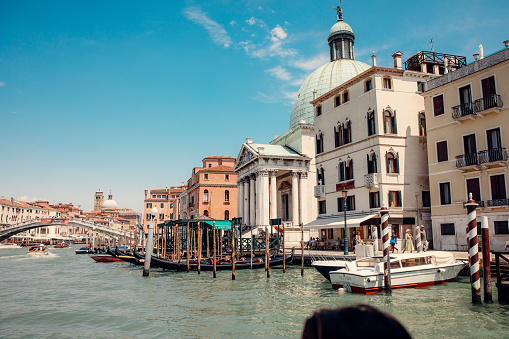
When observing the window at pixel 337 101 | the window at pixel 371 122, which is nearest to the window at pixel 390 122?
the window at pixel 371 122

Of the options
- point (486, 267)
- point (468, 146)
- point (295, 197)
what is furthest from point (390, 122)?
point (486, 267)

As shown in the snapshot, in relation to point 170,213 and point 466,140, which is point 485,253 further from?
point 170,213

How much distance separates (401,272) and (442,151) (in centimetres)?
1116

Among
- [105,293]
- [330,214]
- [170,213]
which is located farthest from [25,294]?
[170,213]

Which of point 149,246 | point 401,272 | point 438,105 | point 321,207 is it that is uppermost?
point 438,105

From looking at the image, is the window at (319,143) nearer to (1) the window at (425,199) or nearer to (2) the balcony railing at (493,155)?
(1) the window at (425,199)

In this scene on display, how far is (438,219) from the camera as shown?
22.3 metres

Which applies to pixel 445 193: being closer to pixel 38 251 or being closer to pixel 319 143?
pixel 319 143

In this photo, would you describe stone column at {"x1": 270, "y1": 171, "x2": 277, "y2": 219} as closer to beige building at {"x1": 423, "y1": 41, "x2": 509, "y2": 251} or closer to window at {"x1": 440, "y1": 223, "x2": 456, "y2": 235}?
beige building at {"x1": 423, "y1": 41, "x2": 509, "y2": 251}

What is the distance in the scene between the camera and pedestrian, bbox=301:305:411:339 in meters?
1.19

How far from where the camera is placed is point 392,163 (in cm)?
2534

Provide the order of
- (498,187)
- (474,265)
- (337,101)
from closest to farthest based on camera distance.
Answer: (474,265)
(498,187)
(337,101)

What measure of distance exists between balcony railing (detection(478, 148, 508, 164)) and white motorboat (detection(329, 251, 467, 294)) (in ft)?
21.3

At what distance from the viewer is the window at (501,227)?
18.5m
